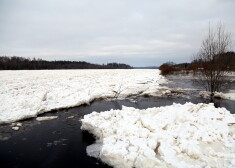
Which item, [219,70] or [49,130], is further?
[219,70]

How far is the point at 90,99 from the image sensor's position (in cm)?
1257

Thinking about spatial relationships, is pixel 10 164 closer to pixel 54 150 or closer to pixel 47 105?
pixel 54 150

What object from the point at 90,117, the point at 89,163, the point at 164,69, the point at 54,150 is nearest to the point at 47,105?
the point at 90,117

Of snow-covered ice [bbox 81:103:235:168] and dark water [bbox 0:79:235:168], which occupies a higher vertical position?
snow-covered ice [bbox 81:103:235:168]

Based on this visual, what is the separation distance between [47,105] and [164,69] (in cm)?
3809

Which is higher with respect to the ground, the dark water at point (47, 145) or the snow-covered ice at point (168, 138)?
the snow-covered ice at point (168, 138)

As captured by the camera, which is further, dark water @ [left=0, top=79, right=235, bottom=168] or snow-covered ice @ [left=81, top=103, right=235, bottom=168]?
dark water @ [left=0, top=79, right=235, bottom=168]

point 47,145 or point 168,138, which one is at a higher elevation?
point 168,138

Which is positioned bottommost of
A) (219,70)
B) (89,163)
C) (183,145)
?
(89,163)

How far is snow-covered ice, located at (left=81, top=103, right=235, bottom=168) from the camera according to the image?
444 cm

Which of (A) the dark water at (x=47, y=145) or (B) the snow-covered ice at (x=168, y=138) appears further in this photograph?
(A) the dark water at (x=47, y=145)

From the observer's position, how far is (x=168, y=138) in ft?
17.2

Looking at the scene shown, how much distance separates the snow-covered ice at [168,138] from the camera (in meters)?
4.44

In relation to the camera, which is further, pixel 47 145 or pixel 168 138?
pixel 47 145
